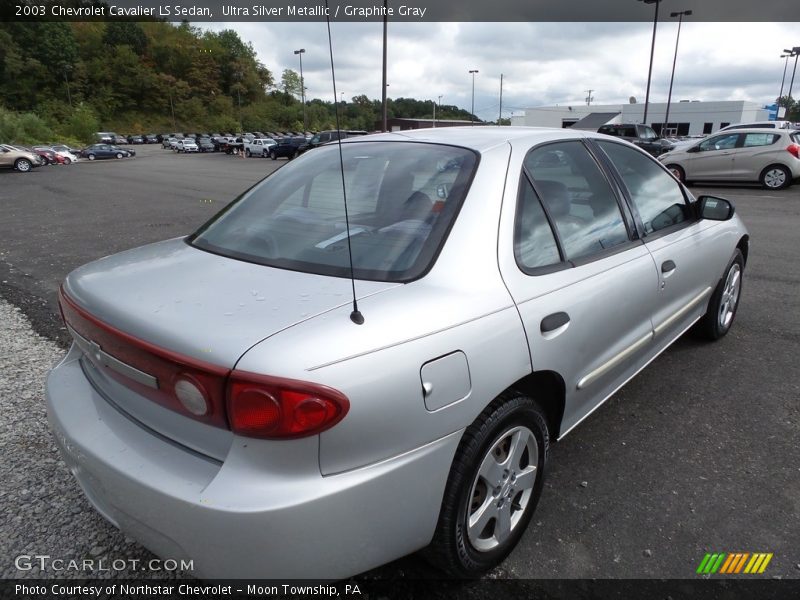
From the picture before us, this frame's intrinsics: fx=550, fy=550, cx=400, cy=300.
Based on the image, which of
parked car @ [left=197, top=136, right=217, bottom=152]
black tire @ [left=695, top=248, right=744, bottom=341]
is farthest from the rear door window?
parked car @ [left=197, top=136, right=217, bottom=152]

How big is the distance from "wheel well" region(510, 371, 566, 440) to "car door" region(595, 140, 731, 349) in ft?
3.29

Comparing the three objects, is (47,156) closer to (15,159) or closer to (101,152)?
(15,159)

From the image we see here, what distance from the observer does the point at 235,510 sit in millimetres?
1409

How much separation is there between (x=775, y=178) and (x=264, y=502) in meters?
16.5

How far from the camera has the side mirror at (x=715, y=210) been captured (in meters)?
3.36

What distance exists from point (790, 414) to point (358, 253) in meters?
2.81

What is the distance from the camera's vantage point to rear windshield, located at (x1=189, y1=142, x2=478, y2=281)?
1.95 meters

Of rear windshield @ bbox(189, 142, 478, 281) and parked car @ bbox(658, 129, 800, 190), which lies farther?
parked car @ bbox(658, 129, 800, 190)

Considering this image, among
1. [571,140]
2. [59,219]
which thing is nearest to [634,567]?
[571,140]

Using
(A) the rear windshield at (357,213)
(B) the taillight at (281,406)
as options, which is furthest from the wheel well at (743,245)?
(B) the taillight at (281,406)

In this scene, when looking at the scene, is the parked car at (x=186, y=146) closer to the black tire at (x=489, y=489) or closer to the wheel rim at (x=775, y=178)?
the wheel rim at (x=775, y=178)

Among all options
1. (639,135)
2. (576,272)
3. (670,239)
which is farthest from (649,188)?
(639,135)

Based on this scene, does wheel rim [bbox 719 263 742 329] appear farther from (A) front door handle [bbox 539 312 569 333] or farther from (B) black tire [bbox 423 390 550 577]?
(B) black tire [bbox 423 390 550 577]
